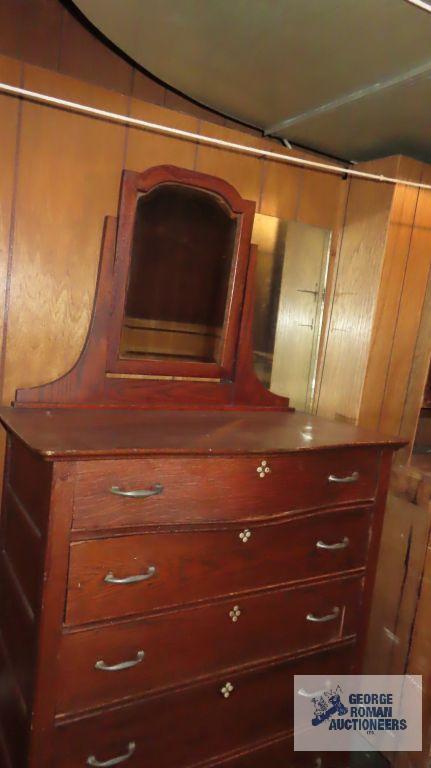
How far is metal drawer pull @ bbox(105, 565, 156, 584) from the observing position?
112cm

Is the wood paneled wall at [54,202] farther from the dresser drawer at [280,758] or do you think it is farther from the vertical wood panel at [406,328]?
the dresser drawer at [280,758]

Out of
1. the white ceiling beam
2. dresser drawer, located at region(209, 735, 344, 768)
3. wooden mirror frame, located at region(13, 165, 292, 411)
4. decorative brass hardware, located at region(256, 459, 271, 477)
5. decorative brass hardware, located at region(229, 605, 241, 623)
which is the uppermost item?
the white ceiling beam

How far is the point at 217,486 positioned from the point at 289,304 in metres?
0.84

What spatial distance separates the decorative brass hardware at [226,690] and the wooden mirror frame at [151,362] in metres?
0.74

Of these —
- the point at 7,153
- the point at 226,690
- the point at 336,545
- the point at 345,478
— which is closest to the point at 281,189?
the point at 7,153

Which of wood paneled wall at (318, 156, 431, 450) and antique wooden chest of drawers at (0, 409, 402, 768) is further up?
wood paneled wall at (318, 156, 431, 450)

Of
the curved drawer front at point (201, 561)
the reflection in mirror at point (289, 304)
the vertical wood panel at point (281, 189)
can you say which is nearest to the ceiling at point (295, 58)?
the vertical wood panel at point (281, 189)

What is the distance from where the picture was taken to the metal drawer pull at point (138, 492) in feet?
3.60

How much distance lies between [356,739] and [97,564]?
1292 mm

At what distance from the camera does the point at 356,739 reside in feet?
5.95

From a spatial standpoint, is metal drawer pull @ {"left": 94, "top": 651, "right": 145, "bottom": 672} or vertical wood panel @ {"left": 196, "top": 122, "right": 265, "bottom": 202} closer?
metal drawer pull @ {"left": 94, "top": 651, "right": 145, "bottom": 672}

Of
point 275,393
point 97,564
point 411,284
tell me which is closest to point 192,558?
point 97,564

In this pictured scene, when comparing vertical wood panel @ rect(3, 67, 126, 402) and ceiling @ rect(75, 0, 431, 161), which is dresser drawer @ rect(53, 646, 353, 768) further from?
ceiling @ rect(75, 0, 431, 161)

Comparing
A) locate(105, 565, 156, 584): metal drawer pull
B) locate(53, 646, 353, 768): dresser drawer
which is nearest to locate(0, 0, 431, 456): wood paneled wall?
locate(105, 565, 156, 584): metal drawer pull
